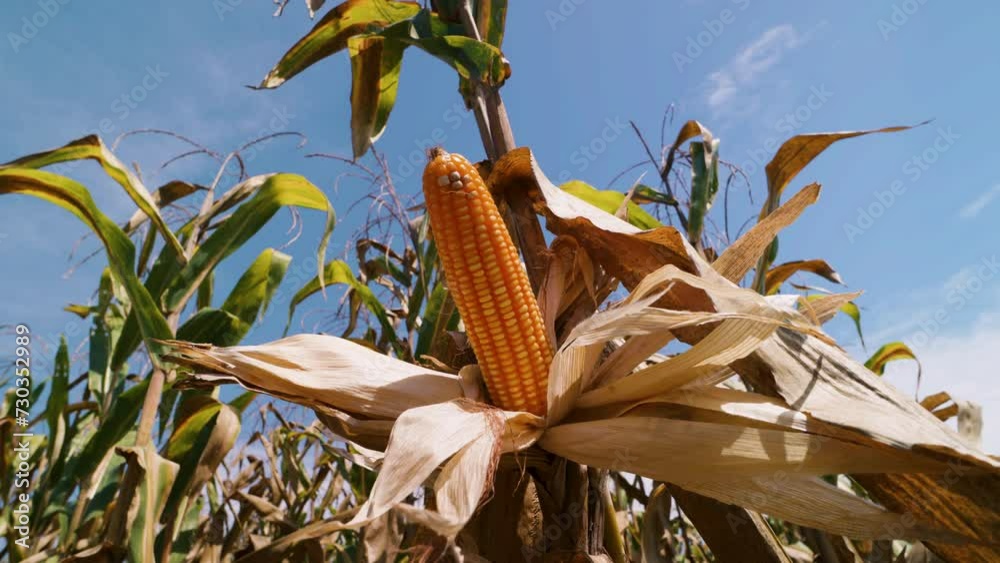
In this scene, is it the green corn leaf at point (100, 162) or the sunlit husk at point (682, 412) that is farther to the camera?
the green corn leaf at point (100, 162)

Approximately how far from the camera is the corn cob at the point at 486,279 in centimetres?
125

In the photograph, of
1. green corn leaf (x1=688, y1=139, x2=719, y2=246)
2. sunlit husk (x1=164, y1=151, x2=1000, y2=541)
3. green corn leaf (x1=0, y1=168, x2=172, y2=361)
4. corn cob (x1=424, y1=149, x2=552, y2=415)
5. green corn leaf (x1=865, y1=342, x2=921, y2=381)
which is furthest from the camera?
green corn leaf (x1=865, y1=342, x2=921, y2=381)

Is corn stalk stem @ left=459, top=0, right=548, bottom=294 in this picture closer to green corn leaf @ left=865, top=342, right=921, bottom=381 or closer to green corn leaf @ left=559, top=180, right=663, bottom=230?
green corn leaf @ left=559, top=180, right=663, bottom=230

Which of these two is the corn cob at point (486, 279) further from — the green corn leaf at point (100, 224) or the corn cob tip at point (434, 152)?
the green corn leaf at point (100, 224)

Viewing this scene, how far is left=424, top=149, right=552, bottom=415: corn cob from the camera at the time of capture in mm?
1249

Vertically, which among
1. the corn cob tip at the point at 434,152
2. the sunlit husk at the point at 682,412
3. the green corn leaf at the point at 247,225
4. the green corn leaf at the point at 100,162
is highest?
the green corn leaf at the point at 100,162

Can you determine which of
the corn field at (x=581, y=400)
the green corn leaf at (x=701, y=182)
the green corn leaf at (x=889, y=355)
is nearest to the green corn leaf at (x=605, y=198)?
the green corn leaf at (x=701, y=182)

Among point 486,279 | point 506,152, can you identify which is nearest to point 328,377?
point 486,279

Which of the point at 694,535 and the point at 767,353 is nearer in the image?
the point at 767,353

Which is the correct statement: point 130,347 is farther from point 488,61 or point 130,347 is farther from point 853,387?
point 853,387

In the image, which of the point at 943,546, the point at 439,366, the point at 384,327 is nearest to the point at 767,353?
the point at 943,546

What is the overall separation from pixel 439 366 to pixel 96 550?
1432mm

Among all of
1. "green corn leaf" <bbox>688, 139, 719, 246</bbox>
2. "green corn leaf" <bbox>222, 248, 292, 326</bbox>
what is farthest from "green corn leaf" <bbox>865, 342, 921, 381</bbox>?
"green corn leaf" <bbox>222, 248, 292, 326</bbox>

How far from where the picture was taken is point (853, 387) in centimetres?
106
